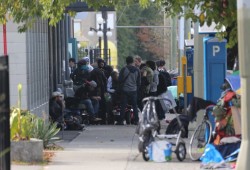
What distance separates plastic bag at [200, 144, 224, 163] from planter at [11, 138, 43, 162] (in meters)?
2.62

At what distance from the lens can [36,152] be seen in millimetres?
12977

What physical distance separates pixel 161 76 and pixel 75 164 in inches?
354

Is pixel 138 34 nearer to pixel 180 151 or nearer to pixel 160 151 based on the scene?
pixel 180 151

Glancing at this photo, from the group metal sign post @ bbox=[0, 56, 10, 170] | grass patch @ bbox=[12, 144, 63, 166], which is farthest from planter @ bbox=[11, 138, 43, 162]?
metal sign post @ bbox=[0, 56, 10, 170]

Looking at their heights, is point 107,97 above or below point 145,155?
above

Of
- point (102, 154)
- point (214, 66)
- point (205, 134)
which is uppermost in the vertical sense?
point (214, 66)

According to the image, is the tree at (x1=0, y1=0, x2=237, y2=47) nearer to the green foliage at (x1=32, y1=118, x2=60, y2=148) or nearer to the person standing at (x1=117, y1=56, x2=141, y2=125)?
the green foliage at (x1=32, y1=118, x2=60, y2=148)

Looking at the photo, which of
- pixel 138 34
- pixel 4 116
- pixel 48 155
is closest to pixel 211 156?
pixel 48 155

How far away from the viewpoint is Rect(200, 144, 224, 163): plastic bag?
39.5 ft

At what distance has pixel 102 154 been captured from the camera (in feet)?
48.3

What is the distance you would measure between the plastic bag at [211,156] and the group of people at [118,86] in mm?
8637

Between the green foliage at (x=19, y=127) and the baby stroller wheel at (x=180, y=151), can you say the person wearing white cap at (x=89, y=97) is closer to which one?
the green foliage at (x=19, y=127)

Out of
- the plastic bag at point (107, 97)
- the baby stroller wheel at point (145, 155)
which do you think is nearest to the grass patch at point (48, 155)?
the baby stroller wheel at point (145, 155)

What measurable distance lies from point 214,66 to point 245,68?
6.99 metres
